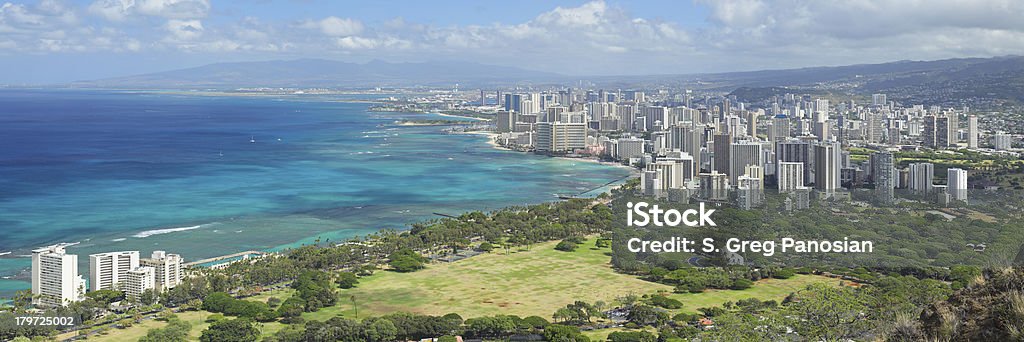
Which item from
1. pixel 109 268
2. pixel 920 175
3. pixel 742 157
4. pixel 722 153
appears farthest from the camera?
pixel 722 153

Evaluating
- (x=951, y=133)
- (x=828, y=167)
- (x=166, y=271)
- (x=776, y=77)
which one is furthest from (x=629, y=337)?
(x=776, y=77)

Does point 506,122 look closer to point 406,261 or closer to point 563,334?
point 406,261

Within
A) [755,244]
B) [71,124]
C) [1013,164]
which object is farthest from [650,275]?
[71,124]

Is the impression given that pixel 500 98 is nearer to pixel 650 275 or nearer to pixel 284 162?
pixel 284 162

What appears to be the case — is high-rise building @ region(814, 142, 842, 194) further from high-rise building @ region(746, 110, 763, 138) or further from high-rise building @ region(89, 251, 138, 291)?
high-rise building @ region(89, 251, 138, 291)

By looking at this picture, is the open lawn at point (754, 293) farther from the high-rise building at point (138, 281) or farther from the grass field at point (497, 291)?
the high-rise building at point (138, 281)

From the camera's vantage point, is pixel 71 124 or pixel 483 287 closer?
pixel 483 287

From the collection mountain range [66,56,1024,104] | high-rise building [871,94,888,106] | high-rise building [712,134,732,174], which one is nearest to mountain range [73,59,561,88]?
mountain range [66,56,1024,104]
